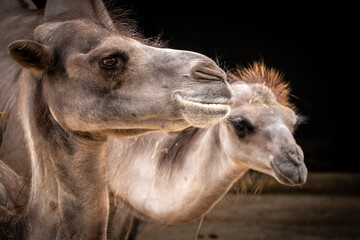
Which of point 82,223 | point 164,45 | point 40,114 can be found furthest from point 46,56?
point 164,45

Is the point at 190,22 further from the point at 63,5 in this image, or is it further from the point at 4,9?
the point at 63,5

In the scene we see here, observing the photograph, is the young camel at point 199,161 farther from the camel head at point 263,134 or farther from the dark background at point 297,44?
the dark background at point 297,44

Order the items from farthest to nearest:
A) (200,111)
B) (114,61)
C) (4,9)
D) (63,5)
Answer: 1. (4,9)
2. (63,5)
3. (114,61)
4. (200,111)

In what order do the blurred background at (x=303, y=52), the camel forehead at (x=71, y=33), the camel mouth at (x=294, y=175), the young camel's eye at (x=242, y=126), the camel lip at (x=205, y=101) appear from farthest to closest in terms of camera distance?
the blurred background at (x=303, y=52), the young camel's eye at (x=242, y=126), the camel mouth at (x=294, y=175), the camel forehead at (x=71, y=33), the camel lip at (x=205, y=101)

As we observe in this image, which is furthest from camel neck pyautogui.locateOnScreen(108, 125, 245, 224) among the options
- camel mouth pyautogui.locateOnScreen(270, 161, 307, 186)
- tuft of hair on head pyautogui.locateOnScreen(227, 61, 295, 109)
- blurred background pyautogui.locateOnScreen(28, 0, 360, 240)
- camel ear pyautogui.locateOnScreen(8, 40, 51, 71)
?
blurred background pyautogui.locateOnScreen(28, 0, 360, 240)

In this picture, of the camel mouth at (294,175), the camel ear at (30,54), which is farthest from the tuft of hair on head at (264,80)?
the camel ear at (30,54)

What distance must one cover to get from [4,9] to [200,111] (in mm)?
2282

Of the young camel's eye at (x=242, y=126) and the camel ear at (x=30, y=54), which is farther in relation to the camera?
the young camel's eye at (x=242, y=126)

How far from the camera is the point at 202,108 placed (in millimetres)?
2314

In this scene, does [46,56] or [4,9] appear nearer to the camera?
[46,56]

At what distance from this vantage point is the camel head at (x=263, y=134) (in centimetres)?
378

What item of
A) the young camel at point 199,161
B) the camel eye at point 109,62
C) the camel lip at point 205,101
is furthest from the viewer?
the young camel at point 199,161

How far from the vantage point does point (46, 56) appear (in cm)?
256

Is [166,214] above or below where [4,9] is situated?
below
